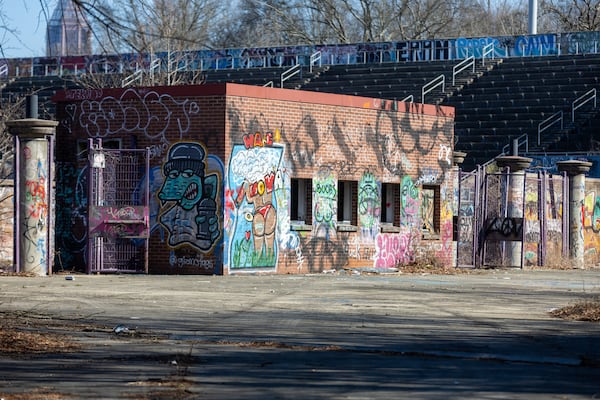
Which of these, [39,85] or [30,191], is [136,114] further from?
[39,85]

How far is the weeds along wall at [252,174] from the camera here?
902 inches

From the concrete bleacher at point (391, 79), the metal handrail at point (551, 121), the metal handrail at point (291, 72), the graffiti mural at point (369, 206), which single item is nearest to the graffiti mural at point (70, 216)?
the graffiti mural at point (369, 206)

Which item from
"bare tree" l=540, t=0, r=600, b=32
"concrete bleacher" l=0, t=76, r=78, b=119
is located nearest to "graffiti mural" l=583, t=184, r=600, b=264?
"concrete bleacher" l=0, t=76, r=78, b=119

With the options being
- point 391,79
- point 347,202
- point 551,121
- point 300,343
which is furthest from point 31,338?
point 391,79

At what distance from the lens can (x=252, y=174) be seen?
76.6 feet

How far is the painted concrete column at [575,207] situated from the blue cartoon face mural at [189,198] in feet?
40.1

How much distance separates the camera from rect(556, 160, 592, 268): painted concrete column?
30.7 metres

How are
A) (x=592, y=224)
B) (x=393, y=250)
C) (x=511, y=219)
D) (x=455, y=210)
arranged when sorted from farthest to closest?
(x=592, y=224)
(x=455, y=210)
(x=511, y=219)
(x=393, y=250)

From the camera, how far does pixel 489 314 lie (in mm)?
15375

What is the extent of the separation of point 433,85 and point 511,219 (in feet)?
67.7

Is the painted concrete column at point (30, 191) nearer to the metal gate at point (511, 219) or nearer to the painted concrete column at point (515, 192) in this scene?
the metal gate at point (511, 219)

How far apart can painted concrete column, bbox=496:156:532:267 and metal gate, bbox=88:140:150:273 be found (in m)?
10.3

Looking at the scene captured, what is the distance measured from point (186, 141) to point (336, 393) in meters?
14.5

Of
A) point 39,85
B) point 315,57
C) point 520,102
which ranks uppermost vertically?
point 315,57
